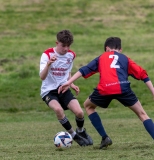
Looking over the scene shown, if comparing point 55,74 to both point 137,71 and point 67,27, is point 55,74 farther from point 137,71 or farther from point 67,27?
point 67,27

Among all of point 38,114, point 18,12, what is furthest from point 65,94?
point 18,12

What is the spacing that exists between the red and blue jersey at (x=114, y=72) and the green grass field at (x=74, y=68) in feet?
2.85

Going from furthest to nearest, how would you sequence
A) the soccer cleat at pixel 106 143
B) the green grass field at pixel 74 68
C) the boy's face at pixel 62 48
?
the boy's face at pixel 62 48, the green grass field at pixel 74 68, the soccer cleat at pixel 106 143

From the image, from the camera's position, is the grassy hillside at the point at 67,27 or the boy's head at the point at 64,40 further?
the grassy hillside at the point at 67,27

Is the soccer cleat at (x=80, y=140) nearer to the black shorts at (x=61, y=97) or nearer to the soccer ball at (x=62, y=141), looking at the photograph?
the soccer ball at (x=62, y=141)

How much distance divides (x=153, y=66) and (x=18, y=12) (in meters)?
10.9

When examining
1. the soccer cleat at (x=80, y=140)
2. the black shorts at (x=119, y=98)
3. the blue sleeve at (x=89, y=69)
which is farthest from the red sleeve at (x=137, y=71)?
the soccer cleat at (x=80, y=140)

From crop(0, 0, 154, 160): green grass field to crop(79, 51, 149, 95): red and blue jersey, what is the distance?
87 cm

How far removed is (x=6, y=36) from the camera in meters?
30.1

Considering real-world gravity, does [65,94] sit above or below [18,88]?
above

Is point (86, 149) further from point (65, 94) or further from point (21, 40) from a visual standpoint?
point (21, 40)

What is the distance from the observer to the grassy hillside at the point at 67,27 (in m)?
23.0

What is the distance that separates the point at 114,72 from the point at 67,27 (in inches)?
882

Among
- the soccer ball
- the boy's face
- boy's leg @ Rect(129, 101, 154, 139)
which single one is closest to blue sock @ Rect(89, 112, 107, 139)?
the soccer ball
